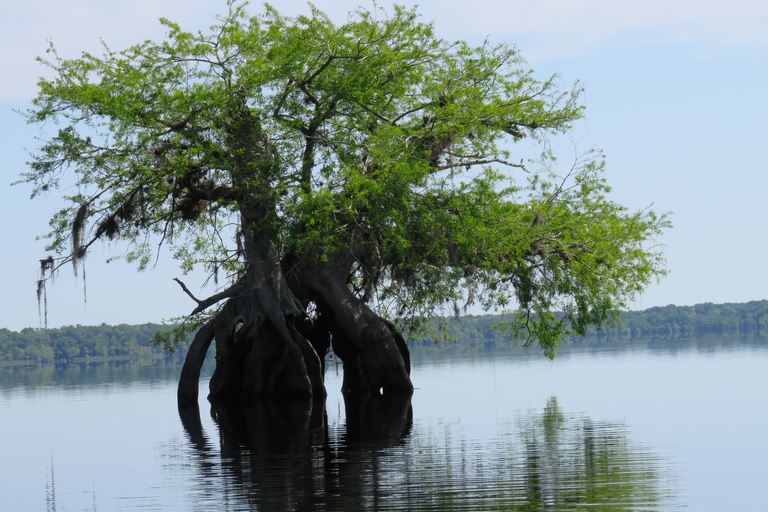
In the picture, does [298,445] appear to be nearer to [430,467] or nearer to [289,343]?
[430,467]

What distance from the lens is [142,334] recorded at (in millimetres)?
146125

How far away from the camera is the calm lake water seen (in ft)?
37.1

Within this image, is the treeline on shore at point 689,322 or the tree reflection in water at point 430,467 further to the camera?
the treeline on shore at point 689,322

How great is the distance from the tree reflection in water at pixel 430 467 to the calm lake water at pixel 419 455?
0.03 metres

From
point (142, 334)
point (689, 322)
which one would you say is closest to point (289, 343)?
point (142, 334)

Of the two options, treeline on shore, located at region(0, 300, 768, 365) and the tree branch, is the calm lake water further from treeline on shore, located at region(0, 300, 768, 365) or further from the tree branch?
treeline on shore, located at region(0, 300, 768, 365)

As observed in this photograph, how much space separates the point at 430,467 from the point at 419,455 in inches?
57.0

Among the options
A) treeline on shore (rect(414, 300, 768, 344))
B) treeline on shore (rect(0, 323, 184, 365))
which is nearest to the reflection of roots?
treeline on shore (rect(414, 300, 768, 344))

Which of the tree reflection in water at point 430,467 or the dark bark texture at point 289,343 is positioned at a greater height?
the dark bark texture at point 289,343

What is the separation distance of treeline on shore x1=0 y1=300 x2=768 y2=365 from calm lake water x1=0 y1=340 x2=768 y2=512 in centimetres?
11345

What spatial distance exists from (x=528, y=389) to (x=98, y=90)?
17.2 m

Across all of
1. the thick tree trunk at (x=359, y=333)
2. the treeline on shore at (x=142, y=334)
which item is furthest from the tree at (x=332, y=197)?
the treeline on shore at (x=142, y=334)

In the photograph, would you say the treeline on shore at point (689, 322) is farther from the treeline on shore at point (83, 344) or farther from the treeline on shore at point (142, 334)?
the treeline on shore at point (83, 344)

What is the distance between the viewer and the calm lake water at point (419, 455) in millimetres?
11305
